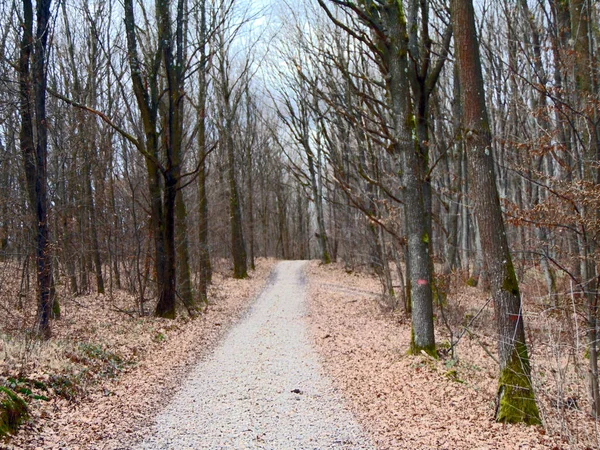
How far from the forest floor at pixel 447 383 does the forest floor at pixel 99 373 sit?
98.2 inches

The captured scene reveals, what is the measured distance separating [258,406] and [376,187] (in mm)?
9907

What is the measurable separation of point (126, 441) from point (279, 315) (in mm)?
8712

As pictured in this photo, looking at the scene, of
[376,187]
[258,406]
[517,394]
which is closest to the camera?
[517,394]

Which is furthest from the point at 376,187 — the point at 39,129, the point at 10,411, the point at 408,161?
the point at 10,411

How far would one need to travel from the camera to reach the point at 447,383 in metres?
6.70

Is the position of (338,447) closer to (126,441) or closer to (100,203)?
(126,441)

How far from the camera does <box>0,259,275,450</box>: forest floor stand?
5.12 metres

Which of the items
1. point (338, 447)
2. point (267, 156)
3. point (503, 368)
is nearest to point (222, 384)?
point (338, 447)

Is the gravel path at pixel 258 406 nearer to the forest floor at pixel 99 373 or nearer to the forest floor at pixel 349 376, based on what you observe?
the forest floor at pixel 349 376

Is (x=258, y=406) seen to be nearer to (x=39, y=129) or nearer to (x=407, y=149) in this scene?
(x=407, y=149)

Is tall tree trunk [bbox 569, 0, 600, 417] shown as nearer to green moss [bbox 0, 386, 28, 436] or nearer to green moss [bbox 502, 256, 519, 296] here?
green moss [bbox 502, 256, 519, 296]

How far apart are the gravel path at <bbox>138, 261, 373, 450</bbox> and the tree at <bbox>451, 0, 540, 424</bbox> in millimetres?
1729

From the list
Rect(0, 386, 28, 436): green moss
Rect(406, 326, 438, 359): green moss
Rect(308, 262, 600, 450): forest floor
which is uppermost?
Rect(0, 386, 28, 436): green moss

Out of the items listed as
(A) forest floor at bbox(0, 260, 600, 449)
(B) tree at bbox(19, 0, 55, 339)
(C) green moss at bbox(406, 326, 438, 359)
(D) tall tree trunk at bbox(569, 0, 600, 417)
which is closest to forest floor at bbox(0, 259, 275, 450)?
(A) forest floor at bbox(0, 260, 600, 449)
